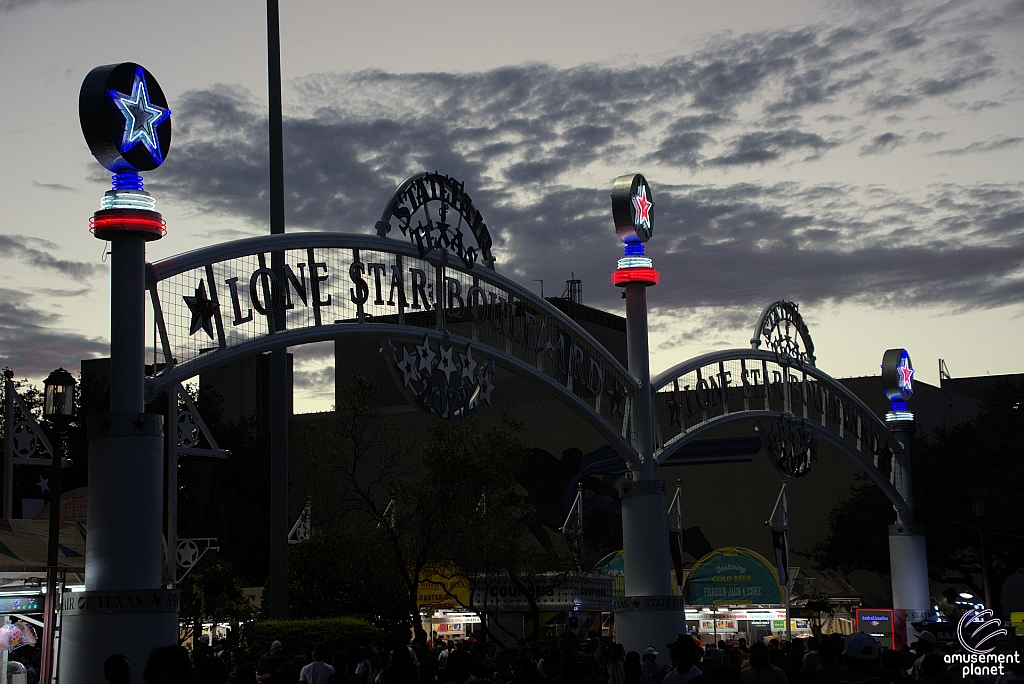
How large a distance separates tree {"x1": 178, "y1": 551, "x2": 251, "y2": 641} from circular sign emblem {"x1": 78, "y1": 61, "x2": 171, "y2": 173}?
76.1ft

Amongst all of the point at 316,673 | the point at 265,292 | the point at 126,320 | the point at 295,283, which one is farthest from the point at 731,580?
the point at 126,320

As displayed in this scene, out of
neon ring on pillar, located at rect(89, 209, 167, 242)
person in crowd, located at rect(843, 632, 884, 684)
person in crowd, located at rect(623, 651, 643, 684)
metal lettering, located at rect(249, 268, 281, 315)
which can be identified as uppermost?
neon ring on pillar, located at rect(89, 209, 167, 242)

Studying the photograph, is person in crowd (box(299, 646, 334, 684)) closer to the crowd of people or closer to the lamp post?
the crowd of people

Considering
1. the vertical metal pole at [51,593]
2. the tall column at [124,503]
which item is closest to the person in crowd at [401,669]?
the tall column at [124,503]

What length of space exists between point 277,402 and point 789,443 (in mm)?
16377

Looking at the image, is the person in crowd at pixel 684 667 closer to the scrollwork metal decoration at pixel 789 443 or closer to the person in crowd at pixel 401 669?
the person in crowd at pixel 401 669

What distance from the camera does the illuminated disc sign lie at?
37312mm

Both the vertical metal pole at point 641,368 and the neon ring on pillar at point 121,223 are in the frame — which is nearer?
the neon ring on pillar at point 121,223

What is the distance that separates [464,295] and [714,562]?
51.7ft

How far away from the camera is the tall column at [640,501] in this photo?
79.5ft

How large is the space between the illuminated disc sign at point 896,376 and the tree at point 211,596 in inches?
844

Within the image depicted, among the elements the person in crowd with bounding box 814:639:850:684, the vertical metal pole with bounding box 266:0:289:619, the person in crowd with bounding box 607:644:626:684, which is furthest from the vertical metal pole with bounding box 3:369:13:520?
the person in crowd with bounding box 814:639:850:684

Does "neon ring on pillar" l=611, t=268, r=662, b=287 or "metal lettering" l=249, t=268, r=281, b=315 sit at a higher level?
"neon ring on pillar" l=611, t=268, r=662, b=287

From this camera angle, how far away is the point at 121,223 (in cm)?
1534
